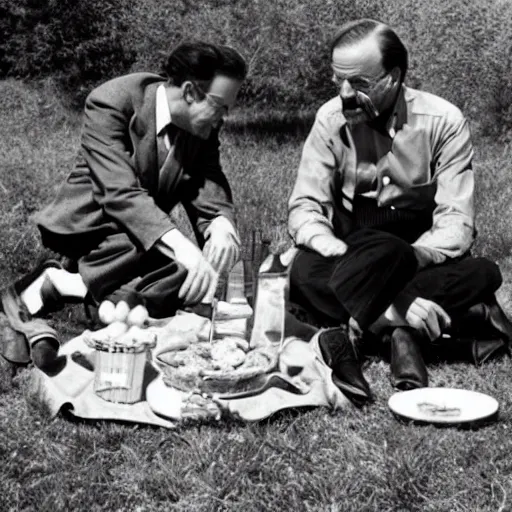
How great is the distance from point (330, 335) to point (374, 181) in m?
0.95

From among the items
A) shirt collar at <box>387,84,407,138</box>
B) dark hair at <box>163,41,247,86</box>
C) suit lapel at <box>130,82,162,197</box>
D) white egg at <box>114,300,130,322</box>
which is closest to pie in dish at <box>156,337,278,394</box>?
white egg at <box>114,300,130,322</box>

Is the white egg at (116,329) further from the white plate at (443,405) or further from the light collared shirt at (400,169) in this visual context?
the white plate at (443,405)

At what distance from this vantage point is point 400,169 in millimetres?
4879

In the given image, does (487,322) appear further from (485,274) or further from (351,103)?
(351,103)

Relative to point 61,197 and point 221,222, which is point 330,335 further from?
point 61,197

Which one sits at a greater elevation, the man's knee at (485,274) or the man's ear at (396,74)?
the man's ear at (396,74)

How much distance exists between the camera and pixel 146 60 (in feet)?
40.4

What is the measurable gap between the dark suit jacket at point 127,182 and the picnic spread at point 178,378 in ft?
1.76

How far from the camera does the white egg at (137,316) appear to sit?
443 cm

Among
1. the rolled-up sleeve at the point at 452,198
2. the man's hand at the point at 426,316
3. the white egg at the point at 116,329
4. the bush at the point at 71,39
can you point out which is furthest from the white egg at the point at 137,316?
the bush at the point at 71,39

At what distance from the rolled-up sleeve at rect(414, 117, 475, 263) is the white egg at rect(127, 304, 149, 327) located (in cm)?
129

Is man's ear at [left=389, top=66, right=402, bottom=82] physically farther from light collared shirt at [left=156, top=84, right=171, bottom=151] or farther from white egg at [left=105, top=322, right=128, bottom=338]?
white egg at [left=105, top=322, right=128, bottom=338]

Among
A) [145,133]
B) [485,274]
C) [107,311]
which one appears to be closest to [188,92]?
[145,133]

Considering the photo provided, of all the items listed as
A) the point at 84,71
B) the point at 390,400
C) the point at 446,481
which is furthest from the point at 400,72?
the point at 84,71
